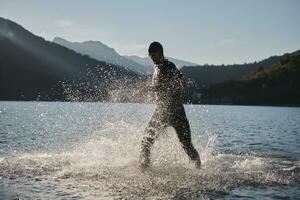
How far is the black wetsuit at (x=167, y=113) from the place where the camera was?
42.1 ft

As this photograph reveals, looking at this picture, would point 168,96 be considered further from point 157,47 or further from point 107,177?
point 107,177

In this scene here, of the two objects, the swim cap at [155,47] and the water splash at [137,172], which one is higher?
the swim cap at [155,47]

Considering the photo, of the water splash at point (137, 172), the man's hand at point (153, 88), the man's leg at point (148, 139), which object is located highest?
the man's hand at point (153, 88)

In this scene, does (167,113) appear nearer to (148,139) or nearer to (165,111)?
(165,111)

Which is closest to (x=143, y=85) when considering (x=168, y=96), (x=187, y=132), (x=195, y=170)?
(x=168, y=96)

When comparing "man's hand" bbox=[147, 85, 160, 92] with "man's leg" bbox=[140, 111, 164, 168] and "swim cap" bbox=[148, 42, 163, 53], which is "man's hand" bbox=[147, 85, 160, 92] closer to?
"man's leg" bbox=[140, 111, 164, 168]

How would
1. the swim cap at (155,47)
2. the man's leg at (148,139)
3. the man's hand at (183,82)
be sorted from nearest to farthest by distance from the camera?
the man's hand at (183,82)
the swim cap at (155,47)
the man's leg at (148,139)

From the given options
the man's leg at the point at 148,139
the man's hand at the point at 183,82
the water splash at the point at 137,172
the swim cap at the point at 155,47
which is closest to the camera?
the water splash at the point at 137,172

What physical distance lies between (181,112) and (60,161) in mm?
4710

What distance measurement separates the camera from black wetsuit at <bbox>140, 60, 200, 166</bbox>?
42.1 feet

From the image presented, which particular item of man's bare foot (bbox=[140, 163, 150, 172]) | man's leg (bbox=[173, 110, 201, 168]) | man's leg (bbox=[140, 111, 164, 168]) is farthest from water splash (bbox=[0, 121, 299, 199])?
man's leg (bbox=[173, 110, 201, 168])

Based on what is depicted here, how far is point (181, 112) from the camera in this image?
42.4 ft

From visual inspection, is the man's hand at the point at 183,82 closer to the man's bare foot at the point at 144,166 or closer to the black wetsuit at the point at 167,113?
the black wetsuit at the point at 167,113

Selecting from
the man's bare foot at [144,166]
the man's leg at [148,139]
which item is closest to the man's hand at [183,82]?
the man's leg at [148,139]
